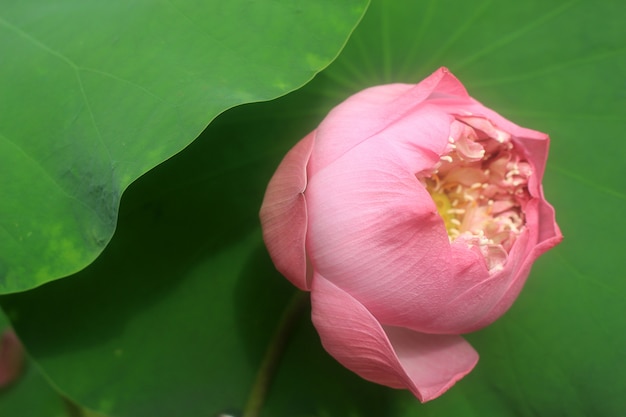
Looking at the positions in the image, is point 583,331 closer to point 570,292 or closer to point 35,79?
point 570,292

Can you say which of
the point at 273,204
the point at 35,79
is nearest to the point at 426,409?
the point at 273,204

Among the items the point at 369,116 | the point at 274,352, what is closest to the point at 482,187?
the point at 369,116

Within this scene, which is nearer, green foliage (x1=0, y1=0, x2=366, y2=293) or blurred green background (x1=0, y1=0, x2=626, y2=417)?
green foliage (x1=0, y1=0, x2=366, y2=293)

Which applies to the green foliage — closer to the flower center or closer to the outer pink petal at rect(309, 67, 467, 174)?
the outer pink petal at rect(309, 67, 467, 174)

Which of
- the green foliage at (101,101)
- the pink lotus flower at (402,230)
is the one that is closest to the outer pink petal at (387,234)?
the pink lotus flower at (402,230)

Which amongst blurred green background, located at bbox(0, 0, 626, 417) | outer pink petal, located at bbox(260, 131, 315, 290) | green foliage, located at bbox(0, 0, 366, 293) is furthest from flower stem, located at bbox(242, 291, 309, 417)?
green foliage, located at bbox(0, 0, 366, 293)

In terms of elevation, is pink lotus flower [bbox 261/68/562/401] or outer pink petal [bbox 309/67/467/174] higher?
outer pink petal [bbox 309/67/467/174]

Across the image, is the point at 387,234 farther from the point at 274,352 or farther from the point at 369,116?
the point at 274,352
